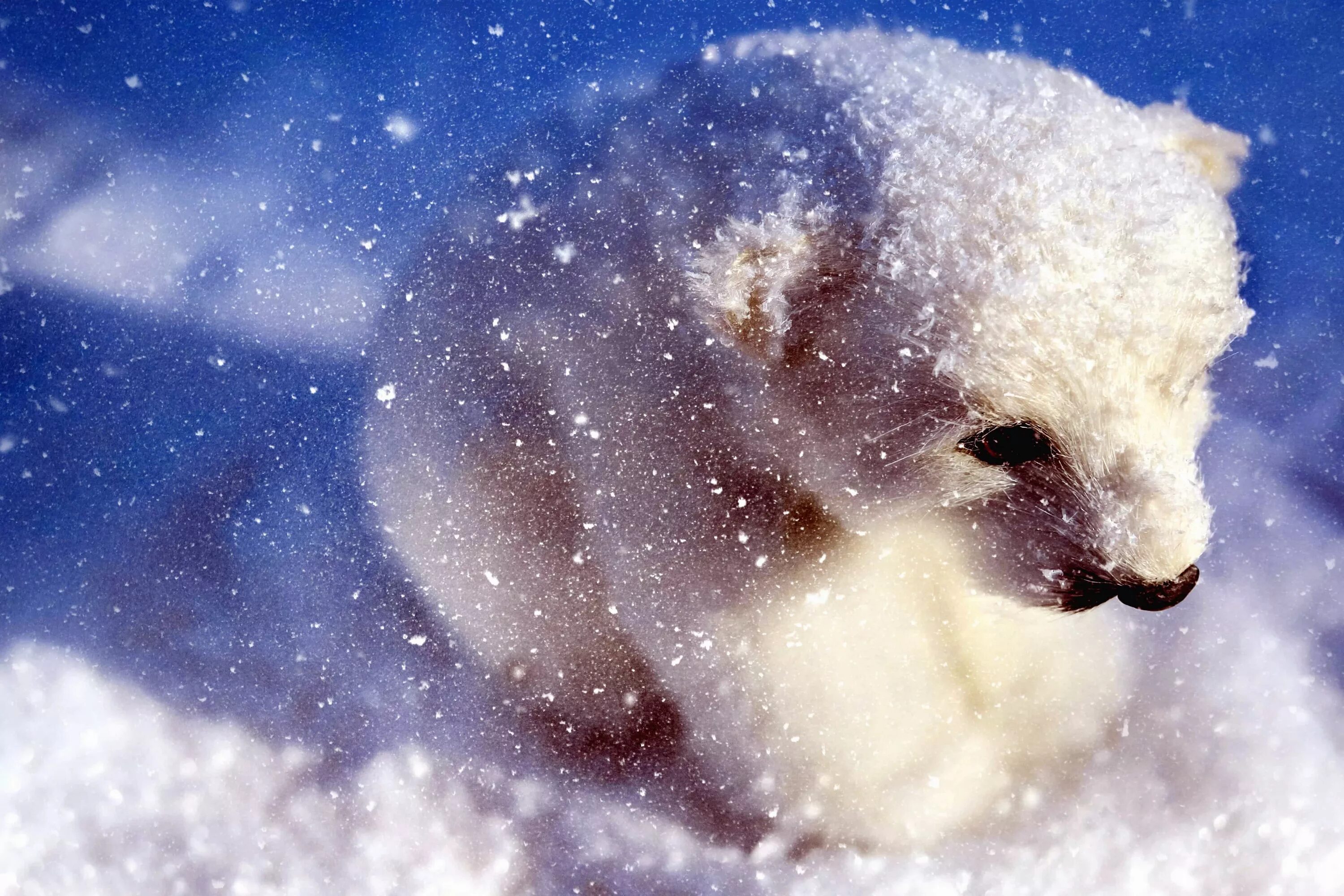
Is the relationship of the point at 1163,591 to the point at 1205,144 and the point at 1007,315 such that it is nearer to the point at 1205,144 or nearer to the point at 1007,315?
the point at 1007,315

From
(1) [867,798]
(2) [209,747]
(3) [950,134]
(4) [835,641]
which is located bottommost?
(2) [209,747]

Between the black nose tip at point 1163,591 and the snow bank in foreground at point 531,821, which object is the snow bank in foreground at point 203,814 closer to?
the snow bank in foreground at point 531,821

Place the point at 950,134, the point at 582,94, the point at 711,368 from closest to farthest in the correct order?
the point at 950,134
the point at 711,368
the point at 582,94

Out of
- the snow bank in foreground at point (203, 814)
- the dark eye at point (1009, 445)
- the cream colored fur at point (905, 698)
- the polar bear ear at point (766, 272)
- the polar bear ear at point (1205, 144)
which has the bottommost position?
the snow bank in foreground at point (203, 814)

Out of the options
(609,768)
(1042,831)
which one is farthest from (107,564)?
(1042,831)

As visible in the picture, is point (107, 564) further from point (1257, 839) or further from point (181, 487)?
point (1257, 839)

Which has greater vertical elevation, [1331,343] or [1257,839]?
[1331,343]

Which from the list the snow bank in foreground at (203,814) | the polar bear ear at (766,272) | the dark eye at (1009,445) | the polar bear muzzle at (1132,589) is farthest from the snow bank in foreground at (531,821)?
the polar bear ear at (766,272)

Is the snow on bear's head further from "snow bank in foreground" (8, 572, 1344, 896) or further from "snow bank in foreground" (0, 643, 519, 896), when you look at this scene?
"snow bank in foreground" (0, 643, 519, 896)
